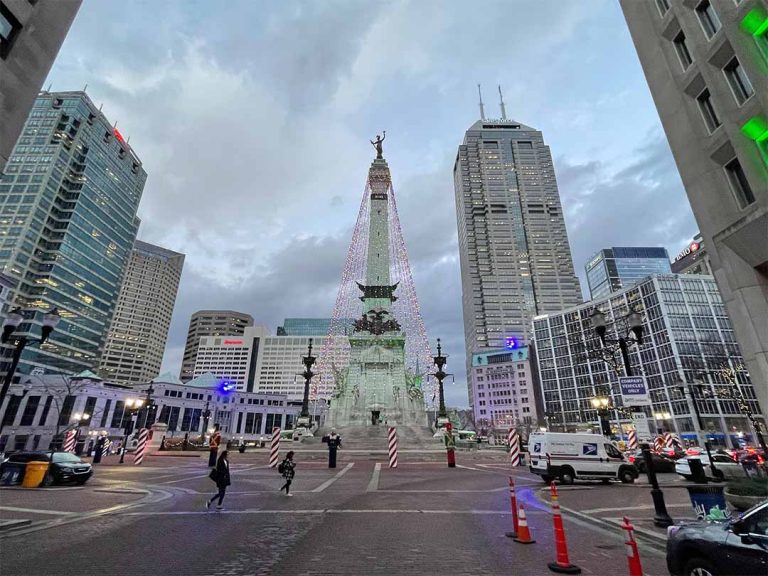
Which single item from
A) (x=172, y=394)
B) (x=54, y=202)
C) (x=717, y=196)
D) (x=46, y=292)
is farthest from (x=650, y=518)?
(x=54, y=202)

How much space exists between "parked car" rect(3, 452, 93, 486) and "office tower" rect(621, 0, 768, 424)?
27.9 metres

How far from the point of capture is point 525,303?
6722 inches

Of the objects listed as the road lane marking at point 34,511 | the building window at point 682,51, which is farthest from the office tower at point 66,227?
the building window at point 682,51

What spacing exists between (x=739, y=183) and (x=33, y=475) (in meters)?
32.5

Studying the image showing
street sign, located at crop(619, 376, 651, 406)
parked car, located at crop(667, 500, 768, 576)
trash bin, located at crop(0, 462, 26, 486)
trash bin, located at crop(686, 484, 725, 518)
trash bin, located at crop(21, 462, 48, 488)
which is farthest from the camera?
trash bin, located at crop(0, 462, 26, 486)

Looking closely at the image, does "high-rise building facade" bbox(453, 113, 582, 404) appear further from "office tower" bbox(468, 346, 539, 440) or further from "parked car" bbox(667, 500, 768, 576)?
"parked car" bbox(667, 500, 768, 576)

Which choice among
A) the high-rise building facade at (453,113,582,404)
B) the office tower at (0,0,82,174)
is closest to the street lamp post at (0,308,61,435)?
the office tower at (0,0,82,174)

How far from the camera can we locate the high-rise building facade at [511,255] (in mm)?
169125

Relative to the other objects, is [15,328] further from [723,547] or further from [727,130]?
[727,130]

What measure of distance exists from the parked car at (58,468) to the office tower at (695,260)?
121647 mm

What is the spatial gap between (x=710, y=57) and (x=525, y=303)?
529ft

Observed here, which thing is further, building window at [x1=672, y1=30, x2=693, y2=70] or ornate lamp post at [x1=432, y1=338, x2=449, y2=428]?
ornate lamp post at [x1=432, y1=338, x2=449, y2=428]

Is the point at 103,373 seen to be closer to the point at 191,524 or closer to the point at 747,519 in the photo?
the point at 191,524

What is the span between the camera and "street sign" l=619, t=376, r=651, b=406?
36.6 ft
